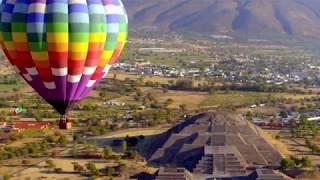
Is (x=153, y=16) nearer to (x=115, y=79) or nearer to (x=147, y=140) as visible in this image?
(x=115, y=79)

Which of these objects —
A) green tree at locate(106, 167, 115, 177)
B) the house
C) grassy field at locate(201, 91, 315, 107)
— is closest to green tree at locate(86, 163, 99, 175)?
green tree at locate(106, 167, 115, 177)

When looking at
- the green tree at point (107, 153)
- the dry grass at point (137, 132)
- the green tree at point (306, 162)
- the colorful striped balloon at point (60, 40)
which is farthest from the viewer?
the dry grass at point (137, 132)

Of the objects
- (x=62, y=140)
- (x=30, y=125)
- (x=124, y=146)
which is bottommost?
(x=124, y=146)

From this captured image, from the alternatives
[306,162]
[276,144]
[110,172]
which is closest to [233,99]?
[276,144]

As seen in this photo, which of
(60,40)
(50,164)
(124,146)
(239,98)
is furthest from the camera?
(239,98)

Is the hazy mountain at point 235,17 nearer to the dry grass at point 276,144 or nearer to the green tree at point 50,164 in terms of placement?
the dry grass at point 276,144

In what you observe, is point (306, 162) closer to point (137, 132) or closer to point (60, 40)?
point (137, 132)

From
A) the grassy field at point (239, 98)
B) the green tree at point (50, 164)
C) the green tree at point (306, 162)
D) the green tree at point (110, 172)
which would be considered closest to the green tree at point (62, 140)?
the green tree at point (50, 164)

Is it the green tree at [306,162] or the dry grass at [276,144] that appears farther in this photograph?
the dry grass at [276,144]
